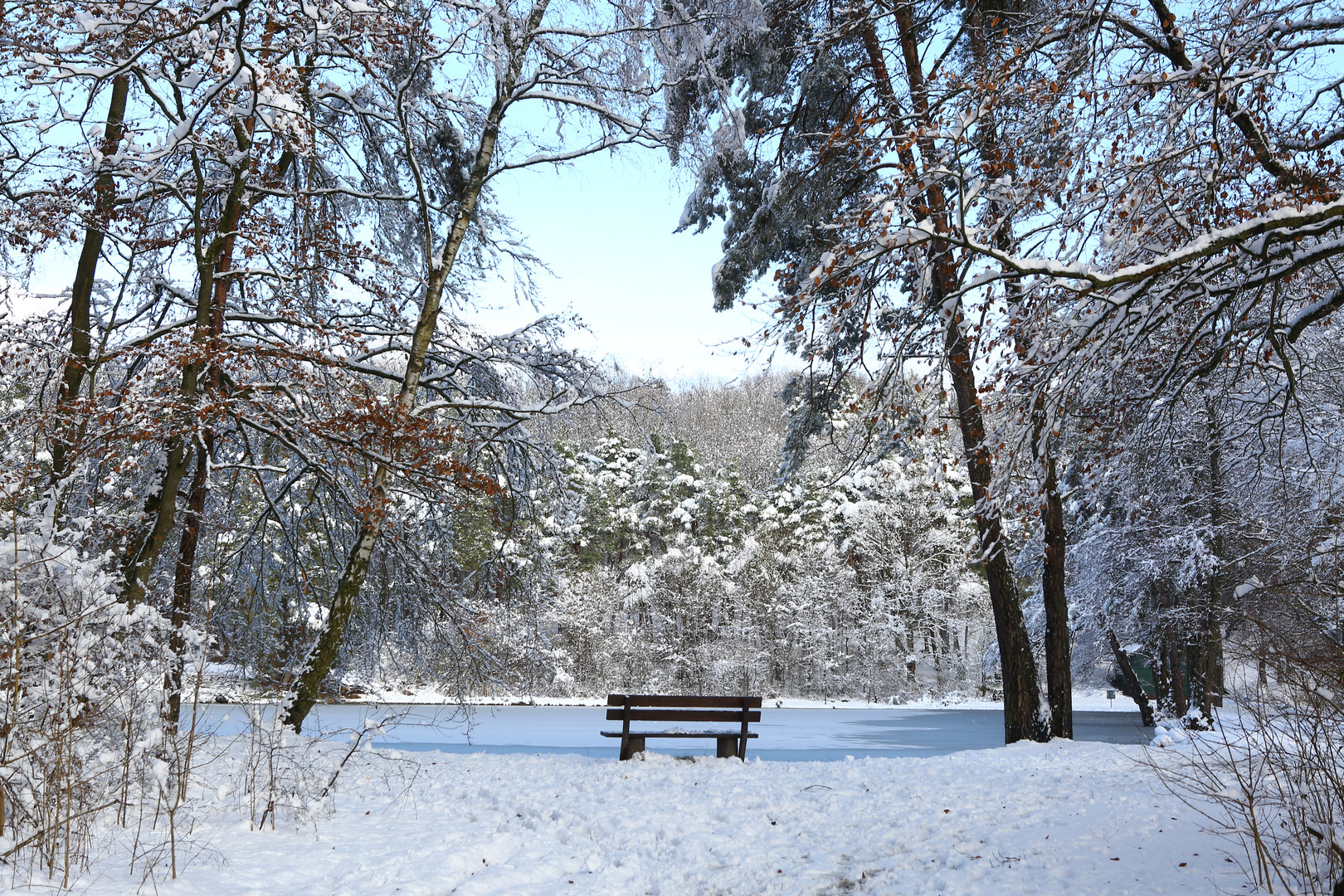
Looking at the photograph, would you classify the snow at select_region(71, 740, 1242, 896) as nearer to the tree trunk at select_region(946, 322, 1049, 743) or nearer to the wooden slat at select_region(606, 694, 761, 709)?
the wooden slat at select_region(606, 694, 761, 709)

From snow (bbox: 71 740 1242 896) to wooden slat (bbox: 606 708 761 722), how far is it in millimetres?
771

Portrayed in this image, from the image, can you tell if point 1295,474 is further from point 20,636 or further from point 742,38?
point 20,636

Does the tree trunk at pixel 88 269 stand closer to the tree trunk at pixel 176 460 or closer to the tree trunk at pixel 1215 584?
the tree trunk at pixel 176 460

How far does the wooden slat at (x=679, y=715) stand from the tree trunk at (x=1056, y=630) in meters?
3.31

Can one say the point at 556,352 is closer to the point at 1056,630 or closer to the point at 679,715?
the point at 679,715

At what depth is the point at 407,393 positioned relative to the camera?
8.02 m

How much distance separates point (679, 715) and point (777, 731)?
1041 centimetres

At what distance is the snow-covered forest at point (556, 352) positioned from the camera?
3836mm

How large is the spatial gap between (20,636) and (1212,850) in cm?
514

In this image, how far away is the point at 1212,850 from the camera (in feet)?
12.5

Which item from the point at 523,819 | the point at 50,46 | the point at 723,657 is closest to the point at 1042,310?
the point at 523,819

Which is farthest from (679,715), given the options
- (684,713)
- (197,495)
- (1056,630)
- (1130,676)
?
(1130,676)

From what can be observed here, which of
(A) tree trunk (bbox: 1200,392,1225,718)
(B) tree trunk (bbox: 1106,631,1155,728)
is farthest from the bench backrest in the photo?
(B) tree trunk (bbox: 1106,631,1155,728)

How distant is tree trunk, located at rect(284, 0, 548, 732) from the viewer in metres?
7.42
